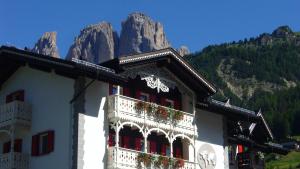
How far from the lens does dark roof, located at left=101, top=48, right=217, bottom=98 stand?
33.8 metres

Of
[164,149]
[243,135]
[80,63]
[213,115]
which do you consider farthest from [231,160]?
[80,63]

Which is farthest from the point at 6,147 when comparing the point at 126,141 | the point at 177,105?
the point at 177,105

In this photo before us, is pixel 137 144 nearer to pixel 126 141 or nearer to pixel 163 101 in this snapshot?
pixel 126 141

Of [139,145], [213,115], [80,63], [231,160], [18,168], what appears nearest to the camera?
[80,63]

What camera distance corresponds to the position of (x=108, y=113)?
33531mm

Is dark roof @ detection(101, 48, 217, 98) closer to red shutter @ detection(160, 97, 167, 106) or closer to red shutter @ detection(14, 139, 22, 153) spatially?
red shutter @ detection(160, 97, 167, 106)

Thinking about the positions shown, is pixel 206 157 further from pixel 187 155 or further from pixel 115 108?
pixel 115 108

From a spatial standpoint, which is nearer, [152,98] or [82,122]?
[82,122]

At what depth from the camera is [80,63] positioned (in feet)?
104

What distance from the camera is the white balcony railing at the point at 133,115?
33375mm

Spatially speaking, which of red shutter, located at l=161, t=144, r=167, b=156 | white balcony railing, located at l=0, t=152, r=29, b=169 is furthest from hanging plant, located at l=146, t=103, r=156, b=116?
white balcony railing, located at l=0, t=152, r=29, b=169

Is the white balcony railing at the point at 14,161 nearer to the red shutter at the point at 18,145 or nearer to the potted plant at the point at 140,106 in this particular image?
the red shutter at the point at 18,145

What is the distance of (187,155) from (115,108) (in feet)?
25.3

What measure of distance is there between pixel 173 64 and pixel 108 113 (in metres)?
6.09
